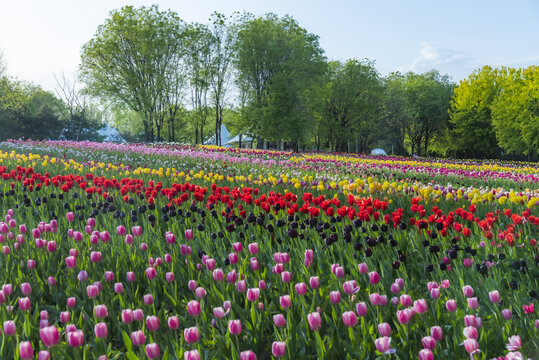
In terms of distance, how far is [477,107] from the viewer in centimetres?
4856

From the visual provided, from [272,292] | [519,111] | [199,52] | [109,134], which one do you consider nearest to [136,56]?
[199,52]

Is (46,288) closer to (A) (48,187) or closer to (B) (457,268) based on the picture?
(B) (457,268)

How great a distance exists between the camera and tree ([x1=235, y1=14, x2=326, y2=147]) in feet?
105

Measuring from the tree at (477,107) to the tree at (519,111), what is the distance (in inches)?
143

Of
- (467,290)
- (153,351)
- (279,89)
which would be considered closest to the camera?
(153,351)

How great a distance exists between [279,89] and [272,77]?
3.92 meters

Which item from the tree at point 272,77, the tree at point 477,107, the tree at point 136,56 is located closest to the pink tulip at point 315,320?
the tree at point 272,77

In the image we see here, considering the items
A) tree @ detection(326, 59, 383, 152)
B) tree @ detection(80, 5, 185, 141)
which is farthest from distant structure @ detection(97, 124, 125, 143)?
tree @ detection(326, 59, 383, 152)

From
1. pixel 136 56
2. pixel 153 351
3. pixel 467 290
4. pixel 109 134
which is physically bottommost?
pixel 153 351

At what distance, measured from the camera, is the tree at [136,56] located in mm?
42406

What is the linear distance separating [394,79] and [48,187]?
66280mm

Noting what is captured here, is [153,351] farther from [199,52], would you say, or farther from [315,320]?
[199,52]

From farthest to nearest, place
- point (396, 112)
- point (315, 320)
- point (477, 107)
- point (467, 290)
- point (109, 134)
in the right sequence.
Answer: point (109, 134) → point (396, 112) → point (477, 107) → point (467, 290) → point (315, 320)

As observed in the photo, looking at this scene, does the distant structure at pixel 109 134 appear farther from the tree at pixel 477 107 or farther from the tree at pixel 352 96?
the tree at pixel 477 107
